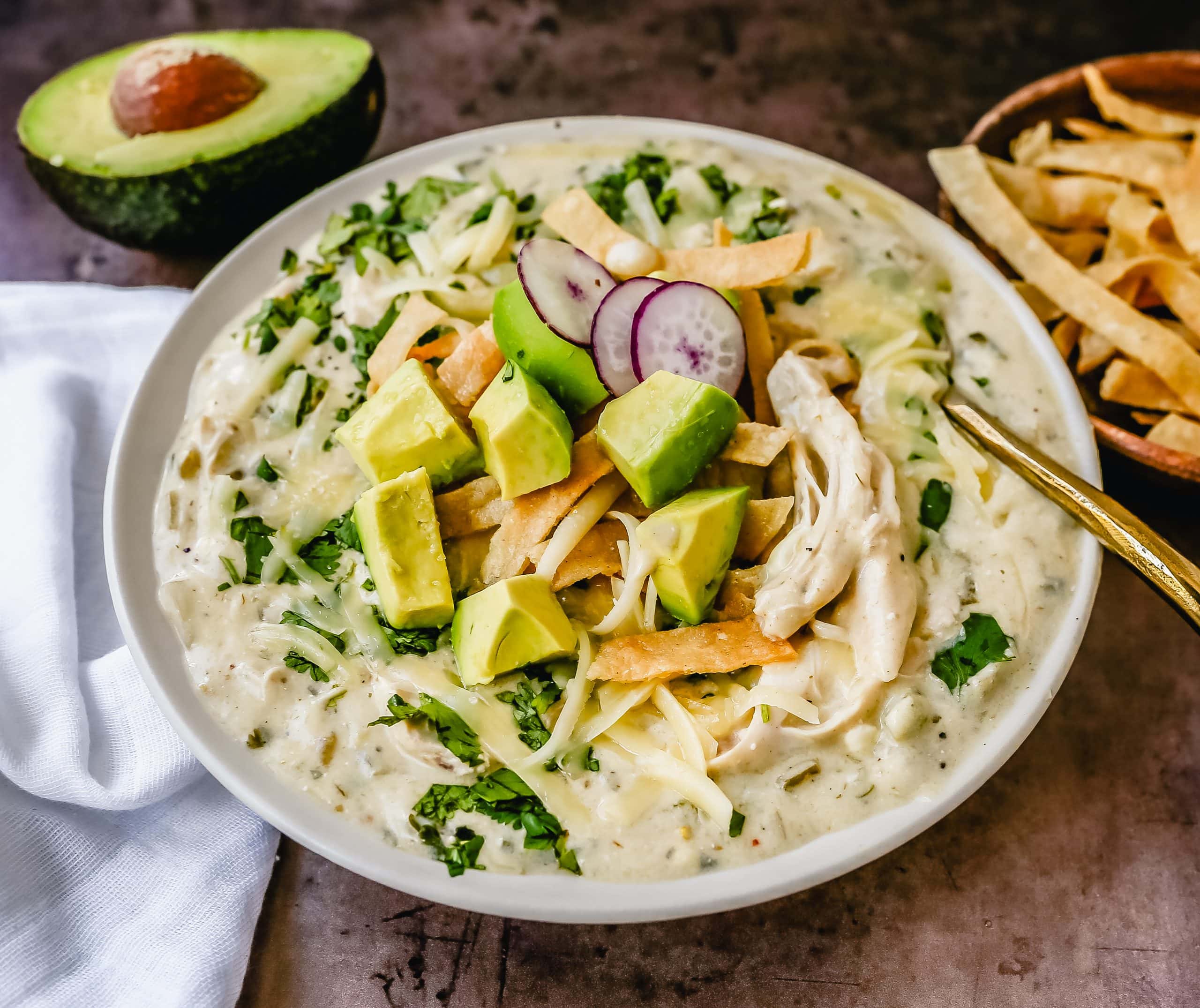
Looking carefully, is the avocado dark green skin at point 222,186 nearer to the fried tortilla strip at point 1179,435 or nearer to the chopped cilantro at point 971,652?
the chopped cilantro at point 971,652

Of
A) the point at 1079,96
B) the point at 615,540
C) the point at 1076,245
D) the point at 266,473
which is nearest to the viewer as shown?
the point at 615,540

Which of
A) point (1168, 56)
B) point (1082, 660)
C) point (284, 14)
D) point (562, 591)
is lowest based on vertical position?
point (1082, 660)

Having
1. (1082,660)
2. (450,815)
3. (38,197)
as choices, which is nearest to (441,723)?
(450,815)

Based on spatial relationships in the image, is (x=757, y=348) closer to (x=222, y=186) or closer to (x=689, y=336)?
(x=689, y=336)

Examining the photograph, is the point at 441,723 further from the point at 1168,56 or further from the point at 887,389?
the point at 1168,56

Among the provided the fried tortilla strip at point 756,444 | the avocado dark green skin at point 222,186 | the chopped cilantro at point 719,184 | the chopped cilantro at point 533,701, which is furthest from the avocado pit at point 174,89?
the chopped cilantro at point 533,701

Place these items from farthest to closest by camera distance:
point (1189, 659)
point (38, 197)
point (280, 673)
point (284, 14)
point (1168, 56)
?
point (284, 14)
point (38, 197)
point (1168, 56)
point (1189, 659)
point (280, 673)

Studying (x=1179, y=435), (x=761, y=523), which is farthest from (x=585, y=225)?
(x=1179, y=435)
